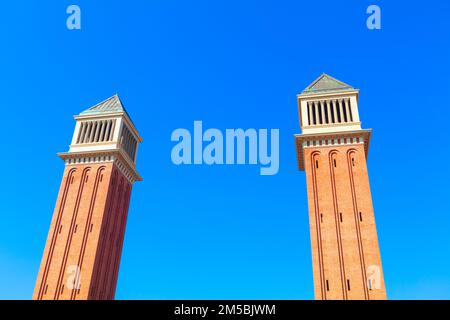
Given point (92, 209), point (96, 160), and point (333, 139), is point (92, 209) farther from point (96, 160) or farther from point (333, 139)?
point (333, 139)

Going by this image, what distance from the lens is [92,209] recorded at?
147ft

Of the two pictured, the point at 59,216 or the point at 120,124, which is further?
the point at 120,124

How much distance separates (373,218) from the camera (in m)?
38.6

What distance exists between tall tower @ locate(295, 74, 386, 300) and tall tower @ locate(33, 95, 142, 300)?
857 inches

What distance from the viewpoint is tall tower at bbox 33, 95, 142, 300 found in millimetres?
41219

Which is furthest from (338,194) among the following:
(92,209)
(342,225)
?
(92,209)

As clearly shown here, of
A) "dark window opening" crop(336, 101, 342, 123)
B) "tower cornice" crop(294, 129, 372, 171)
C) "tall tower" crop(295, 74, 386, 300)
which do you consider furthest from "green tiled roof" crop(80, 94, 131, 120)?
"dark window opening" crop(336, 101, 342, 123)

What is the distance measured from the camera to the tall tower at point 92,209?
41.2 metres

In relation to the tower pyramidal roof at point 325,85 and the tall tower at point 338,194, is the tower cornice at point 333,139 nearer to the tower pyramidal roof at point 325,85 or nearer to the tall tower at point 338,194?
the tall tower at point 338,194

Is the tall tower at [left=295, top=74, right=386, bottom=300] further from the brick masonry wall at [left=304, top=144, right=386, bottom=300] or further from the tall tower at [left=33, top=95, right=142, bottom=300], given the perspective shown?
the tall tower at [left=33, top=95, right=142, bottom=300]

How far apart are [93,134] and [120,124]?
3591mm
